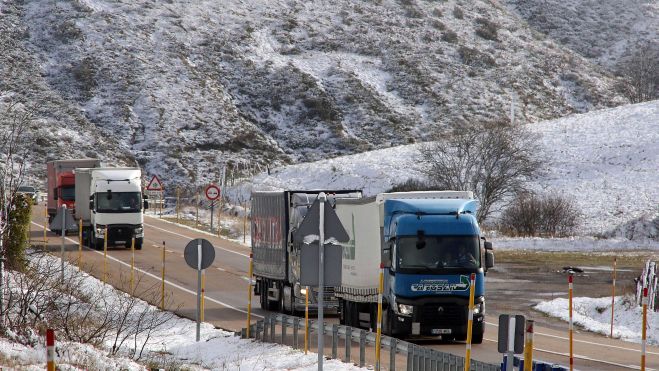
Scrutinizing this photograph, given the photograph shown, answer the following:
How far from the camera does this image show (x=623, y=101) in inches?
4326

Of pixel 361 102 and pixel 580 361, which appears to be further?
pixel 361 102

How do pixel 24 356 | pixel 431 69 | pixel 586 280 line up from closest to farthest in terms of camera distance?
pixel 24 356 < pixel 586 280 < pixel 431 69

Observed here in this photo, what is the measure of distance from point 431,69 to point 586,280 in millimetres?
70661

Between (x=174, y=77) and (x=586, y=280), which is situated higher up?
(x=174, y=77)

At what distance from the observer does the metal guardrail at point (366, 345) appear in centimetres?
1647

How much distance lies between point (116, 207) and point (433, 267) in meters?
25.9

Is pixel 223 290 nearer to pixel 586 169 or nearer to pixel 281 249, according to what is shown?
pixel 281 249

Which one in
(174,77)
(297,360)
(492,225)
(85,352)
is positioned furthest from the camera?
(174,77)

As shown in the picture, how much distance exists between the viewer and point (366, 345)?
20891 mm

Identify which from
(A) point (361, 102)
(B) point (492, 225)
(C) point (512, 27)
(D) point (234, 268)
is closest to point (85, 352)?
(D) point (234, 268)

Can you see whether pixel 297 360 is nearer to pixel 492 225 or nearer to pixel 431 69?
pixel 492 225

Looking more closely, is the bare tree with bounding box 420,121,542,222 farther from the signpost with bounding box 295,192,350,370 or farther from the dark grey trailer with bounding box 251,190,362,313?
the signpost with bounding box 295,192,350,370

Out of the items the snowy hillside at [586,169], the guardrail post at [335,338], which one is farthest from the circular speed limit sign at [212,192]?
the guardrail post at [335,338]

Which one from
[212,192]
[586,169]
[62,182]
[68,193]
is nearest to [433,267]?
[212,192]
